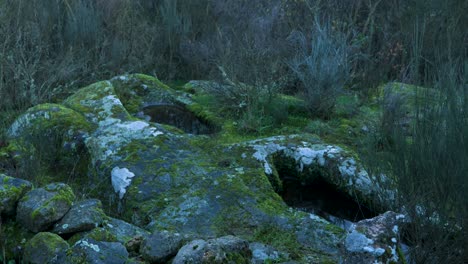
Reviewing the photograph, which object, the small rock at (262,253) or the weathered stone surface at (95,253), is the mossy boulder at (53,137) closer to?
the weathered stone surface at (95,253)

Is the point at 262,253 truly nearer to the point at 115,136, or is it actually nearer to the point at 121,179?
the point at 121,179

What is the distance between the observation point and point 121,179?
4375 mm

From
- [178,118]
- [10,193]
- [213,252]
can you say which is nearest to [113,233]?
[10,193]

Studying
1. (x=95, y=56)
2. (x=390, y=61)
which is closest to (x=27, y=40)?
(x=95, y=56)

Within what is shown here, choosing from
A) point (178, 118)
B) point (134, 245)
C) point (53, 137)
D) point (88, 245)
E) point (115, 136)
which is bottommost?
point (178, 118)

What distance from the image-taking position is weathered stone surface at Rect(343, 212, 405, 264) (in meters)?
2.80

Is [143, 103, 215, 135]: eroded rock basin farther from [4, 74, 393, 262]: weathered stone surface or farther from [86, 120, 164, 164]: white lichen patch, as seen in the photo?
[86, 120, 164, 164]: white lichen patch

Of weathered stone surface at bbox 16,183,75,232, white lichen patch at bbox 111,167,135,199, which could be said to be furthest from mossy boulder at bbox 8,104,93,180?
weathered stone surface at bbox 16,183,75,232

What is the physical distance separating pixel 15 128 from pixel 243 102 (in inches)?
81.8

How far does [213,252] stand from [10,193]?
1.32 m

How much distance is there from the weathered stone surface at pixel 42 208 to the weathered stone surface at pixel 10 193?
58 millimetres

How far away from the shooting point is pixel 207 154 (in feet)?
15.4

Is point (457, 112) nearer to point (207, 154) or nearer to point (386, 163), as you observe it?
point (386, 163)

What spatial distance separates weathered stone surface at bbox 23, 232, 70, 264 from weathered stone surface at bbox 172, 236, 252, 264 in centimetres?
65
